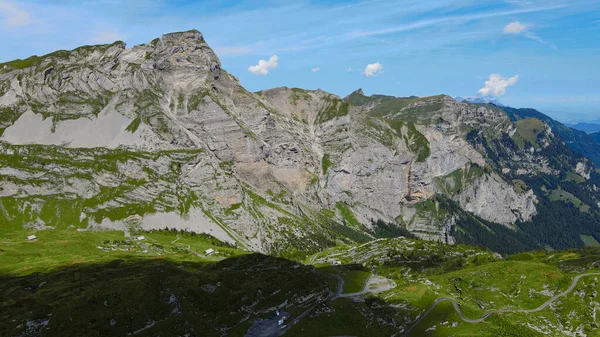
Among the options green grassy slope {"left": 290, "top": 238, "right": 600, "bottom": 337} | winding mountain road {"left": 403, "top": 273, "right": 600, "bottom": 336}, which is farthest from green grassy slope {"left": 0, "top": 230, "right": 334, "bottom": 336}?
winding mountain road {"left": 403, "top": 273, "right": 600, "bottom": 336}

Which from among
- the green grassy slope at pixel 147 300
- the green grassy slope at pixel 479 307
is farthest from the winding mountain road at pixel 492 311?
the green grassy slope at pixel 147 300

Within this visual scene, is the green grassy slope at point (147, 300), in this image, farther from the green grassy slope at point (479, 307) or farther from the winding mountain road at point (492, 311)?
the winding mountain road at point (492, 311)

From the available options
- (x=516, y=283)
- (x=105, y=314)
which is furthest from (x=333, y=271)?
(x=105, y=314)

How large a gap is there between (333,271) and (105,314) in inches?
3295

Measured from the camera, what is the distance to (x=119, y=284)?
11000 cm

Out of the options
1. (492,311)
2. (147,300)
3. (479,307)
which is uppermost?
(147,300)

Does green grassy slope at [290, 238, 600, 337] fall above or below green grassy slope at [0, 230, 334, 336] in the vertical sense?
below

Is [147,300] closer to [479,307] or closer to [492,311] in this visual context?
[492,311]

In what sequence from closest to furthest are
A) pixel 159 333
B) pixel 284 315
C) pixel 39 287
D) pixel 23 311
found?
1. pixel 159 333
2. pixel 23 311
3. pixel 284 315
4. pixel 39 287

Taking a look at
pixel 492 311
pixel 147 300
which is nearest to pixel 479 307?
pixel 492 311

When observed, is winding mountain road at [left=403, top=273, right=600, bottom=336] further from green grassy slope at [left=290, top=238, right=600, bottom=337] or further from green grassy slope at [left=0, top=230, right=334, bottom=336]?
green grassy slope at [left=0, top=230, right=334, bottom=336]

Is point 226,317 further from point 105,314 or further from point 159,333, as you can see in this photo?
point 105,314

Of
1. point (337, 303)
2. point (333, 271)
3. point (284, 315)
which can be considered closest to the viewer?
point (284, 315)

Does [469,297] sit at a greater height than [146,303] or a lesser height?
lesser
